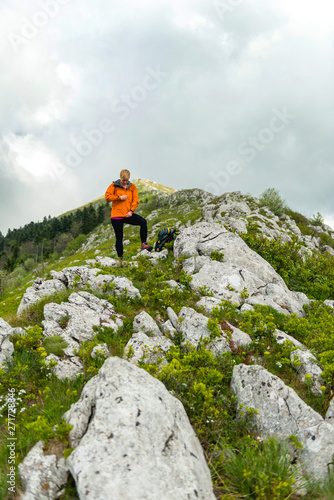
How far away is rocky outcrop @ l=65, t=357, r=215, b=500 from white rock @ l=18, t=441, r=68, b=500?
0.30m

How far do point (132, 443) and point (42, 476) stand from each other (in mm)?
1183

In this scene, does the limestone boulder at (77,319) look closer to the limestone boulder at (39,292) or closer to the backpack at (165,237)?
the limestone boulder at (39,292)

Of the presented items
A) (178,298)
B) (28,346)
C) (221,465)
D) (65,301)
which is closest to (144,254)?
(178,298)

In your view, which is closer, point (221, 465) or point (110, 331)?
point (221, 465)

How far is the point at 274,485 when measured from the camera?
3271 mm

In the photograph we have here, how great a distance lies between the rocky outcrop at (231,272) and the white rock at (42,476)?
648 cm

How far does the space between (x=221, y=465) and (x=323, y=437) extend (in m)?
1.79

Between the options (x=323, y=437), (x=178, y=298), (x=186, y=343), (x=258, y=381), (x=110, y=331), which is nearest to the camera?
(x=323, y=437)

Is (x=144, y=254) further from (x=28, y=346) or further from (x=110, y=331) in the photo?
(x=28, y=346)

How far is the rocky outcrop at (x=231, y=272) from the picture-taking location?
29.8 feet

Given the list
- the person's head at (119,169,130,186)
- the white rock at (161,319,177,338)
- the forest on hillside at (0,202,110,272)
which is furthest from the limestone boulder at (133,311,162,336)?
the forest on hillside at (0,202,110,272)

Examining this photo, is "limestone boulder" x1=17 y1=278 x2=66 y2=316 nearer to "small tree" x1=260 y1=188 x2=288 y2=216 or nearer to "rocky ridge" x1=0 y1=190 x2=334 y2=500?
"rocky ridge" x1=0 y1=190 x2=334 y2=500

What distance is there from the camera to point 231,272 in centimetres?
1013

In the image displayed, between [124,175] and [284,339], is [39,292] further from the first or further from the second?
[284,339]
